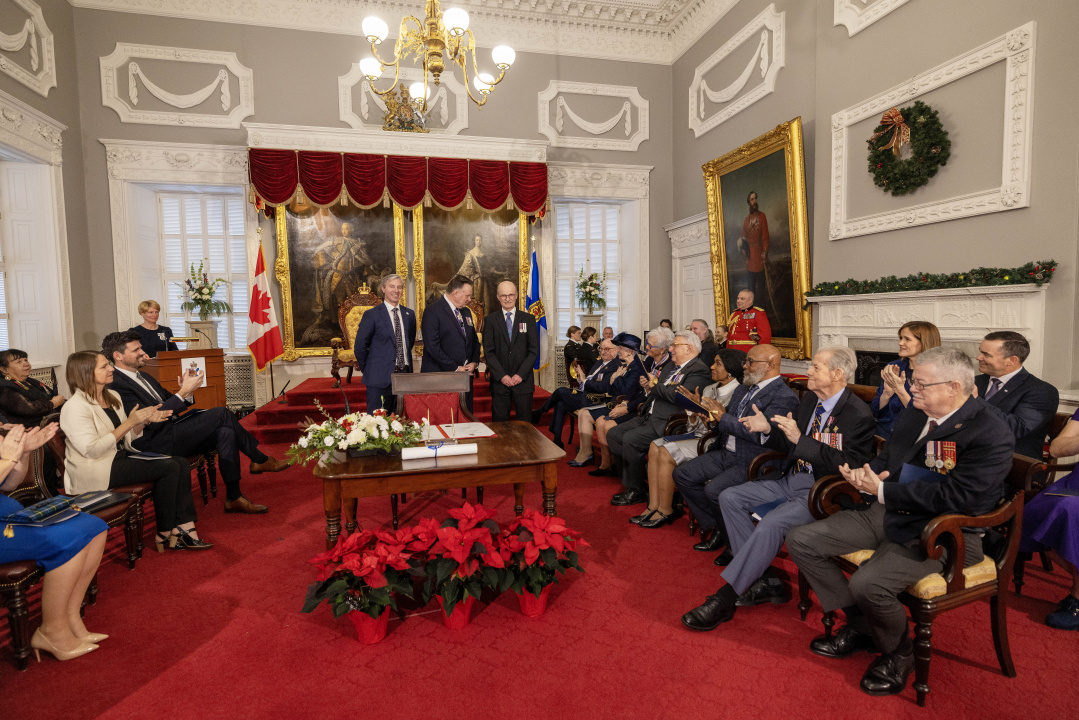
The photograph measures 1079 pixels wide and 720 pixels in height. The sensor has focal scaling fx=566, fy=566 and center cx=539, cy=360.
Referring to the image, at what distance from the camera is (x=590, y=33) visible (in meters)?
9.30

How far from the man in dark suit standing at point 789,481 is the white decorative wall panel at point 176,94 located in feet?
28.2

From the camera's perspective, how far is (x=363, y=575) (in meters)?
2.57

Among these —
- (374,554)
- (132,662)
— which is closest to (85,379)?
(132,662)

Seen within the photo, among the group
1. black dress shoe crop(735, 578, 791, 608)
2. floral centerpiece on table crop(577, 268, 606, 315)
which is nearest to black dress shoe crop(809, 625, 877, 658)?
black dress shoe crop(735, 578, 791, 608)

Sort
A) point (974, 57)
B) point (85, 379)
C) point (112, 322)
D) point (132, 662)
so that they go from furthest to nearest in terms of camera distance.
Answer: point (112, 322) < point (974, 57) < point (85, 379) < point (132, 662)

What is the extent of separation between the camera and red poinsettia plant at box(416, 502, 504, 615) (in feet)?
8.79

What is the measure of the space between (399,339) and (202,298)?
4.38m

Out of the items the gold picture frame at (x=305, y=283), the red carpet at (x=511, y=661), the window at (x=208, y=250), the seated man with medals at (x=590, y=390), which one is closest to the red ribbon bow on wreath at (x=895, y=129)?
the seated man with medals at (x=590, y=390)

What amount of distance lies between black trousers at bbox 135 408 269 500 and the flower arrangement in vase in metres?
2.60

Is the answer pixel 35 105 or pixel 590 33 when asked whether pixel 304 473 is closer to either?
pixel 35 105

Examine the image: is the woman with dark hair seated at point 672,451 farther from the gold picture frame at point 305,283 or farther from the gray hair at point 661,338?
the gold picture frame at point 305,283

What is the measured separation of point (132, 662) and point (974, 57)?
684 cm

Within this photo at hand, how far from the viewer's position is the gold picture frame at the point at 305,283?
332 inches

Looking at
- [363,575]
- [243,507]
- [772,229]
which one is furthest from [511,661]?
[772,229]
